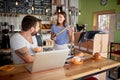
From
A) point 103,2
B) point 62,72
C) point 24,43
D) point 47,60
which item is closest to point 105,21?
point 103,2

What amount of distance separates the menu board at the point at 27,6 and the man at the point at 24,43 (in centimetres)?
262

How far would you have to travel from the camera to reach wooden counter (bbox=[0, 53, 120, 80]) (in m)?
1.30

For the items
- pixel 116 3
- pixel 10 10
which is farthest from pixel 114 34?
pixel 10 10

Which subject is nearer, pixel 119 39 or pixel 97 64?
pixel 97 64

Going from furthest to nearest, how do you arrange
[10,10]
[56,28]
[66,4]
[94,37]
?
[66,4] → [10,10] → [94,37] → [56,28]

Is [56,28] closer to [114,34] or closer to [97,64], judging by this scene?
[97,64]

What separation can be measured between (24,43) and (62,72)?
1.89 feet

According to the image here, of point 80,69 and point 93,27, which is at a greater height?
point 93,27

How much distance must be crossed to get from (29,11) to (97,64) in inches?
129

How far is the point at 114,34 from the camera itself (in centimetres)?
468

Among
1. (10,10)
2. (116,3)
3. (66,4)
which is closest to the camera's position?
(10,10)

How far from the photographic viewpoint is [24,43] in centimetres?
173

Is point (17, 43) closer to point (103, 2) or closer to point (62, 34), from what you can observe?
point (62, 34)

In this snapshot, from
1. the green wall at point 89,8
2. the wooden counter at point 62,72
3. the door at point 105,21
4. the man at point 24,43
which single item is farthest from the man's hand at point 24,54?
the door at point 105,21
